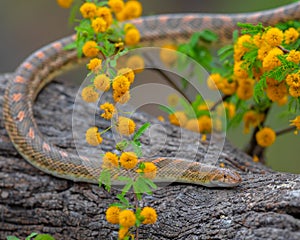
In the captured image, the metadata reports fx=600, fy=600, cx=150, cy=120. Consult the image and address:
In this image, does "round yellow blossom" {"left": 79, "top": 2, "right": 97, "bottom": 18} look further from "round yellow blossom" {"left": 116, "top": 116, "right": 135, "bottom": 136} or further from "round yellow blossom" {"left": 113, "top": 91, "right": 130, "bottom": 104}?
"round yellow blossom" {"left": 116, "top": 116, "right": 135, "bottom": 136}

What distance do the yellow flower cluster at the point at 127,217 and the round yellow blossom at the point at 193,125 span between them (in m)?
2.10

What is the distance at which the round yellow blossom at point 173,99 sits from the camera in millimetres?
6164

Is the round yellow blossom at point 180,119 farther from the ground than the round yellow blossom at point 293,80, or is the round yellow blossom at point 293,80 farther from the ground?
the round yellow blossom at point 293,80

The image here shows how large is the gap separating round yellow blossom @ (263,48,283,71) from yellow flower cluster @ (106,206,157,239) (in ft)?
4.59

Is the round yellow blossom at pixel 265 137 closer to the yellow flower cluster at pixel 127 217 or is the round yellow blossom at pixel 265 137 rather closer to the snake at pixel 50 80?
the snake at pixel 50 80

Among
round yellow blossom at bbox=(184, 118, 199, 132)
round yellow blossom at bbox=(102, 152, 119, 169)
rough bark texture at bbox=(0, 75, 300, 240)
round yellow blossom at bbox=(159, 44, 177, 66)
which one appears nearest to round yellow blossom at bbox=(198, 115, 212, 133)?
round yellow blossom at bbox=(184, 118, 199, 132)

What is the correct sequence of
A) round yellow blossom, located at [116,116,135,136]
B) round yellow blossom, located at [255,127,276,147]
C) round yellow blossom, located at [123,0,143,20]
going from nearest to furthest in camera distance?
round yellow blossom, located at [116,116,135,136] < round yellow blossom, located at [255,127,276,147] < round yellow blossom, located at [123,0,143,20]

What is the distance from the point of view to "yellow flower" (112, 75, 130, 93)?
404cm

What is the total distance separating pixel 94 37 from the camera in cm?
515

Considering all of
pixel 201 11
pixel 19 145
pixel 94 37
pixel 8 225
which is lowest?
pixel 8 225

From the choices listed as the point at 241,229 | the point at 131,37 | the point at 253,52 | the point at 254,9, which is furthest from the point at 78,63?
the point at 254,9

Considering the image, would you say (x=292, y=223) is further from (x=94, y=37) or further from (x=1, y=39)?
(x=1, y=39)

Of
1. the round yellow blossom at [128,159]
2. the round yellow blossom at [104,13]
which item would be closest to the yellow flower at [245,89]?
the round yellow blossom at [104,13]

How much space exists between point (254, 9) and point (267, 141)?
666cm
